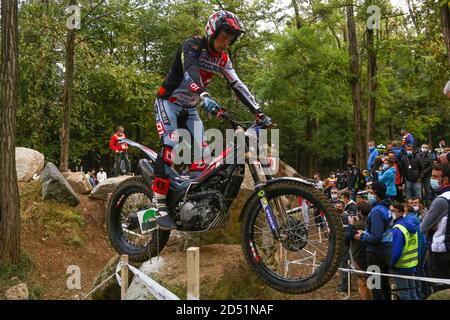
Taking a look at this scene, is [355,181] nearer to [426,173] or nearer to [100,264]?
[426,173]

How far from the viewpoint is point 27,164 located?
589 inches

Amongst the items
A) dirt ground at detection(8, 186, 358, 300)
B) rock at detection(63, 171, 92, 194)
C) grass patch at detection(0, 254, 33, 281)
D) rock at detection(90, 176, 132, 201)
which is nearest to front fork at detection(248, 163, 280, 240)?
dirt ground at detection(8, 186, 358, 300)

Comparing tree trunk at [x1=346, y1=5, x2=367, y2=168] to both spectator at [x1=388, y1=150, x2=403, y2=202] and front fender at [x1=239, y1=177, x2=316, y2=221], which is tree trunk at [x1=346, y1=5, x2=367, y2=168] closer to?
spectator at [x1=388, y1=150, x2=403, y2=202]

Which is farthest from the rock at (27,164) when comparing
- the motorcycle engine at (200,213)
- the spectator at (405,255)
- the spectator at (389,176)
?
the spectator at (405,255)

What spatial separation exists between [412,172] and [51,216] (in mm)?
9890

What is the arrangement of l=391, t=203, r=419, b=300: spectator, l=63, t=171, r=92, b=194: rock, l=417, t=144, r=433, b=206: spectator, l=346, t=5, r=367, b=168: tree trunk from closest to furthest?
l=391, t=203, r=419, b=300: spectator < l=417, t=144, r=433, b=206: spectator < l=63, t=171, r=92, b=194: rock < l=346, t=5, r=367, b=168: tree trunk

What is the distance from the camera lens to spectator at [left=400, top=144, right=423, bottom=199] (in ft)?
36.6

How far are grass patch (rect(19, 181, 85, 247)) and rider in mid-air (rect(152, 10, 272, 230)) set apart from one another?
8.64m

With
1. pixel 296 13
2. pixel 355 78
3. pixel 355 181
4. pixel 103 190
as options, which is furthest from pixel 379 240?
pixel 296 13

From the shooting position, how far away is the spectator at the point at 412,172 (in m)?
11.2

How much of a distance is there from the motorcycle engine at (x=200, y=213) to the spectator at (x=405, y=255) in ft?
11.2

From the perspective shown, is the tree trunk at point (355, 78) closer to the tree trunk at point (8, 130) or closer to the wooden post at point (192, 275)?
the tree trunk at point (8, 130)

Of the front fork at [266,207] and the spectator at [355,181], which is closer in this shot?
the front fork at [266,207]
